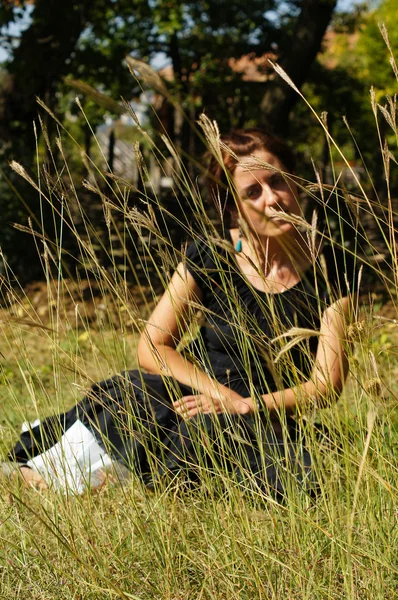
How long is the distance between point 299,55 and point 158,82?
20.1 feet

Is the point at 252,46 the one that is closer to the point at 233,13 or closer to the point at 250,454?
the point at 233,13

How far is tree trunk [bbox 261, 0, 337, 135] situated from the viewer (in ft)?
22.6

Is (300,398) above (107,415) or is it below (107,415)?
above

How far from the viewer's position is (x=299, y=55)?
275 inches

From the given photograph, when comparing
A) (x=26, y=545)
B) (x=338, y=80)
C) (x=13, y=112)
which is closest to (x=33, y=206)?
(x=13, y=112)

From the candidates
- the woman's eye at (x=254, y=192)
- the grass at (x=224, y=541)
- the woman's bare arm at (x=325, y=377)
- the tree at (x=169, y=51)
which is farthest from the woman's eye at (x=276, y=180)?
the tree at (x=169, y=51)

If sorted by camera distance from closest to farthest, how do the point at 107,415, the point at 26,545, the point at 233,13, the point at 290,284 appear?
the point at 26,545, the point at 107,415, the point at 290,284, the point at 233,13

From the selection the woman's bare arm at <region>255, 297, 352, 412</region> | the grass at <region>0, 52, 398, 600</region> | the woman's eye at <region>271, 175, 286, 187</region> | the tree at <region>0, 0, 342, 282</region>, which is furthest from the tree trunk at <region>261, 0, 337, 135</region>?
the grass at <region>0, 52, 398, 600</region>

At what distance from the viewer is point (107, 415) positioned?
7.16 ft

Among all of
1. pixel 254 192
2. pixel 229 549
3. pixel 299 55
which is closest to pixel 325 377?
pixel 229 549

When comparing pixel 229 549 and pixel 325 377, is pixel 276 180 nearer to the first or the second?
pixel 325 377

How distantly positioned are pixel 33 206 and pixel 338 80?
734cm

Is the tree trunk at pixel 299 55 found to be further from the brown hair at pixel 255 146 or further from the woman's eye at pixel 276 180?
the woman's eye at pixel 276 180

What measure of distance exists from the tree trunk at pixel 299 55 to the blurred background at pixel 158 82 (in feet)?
0.04
